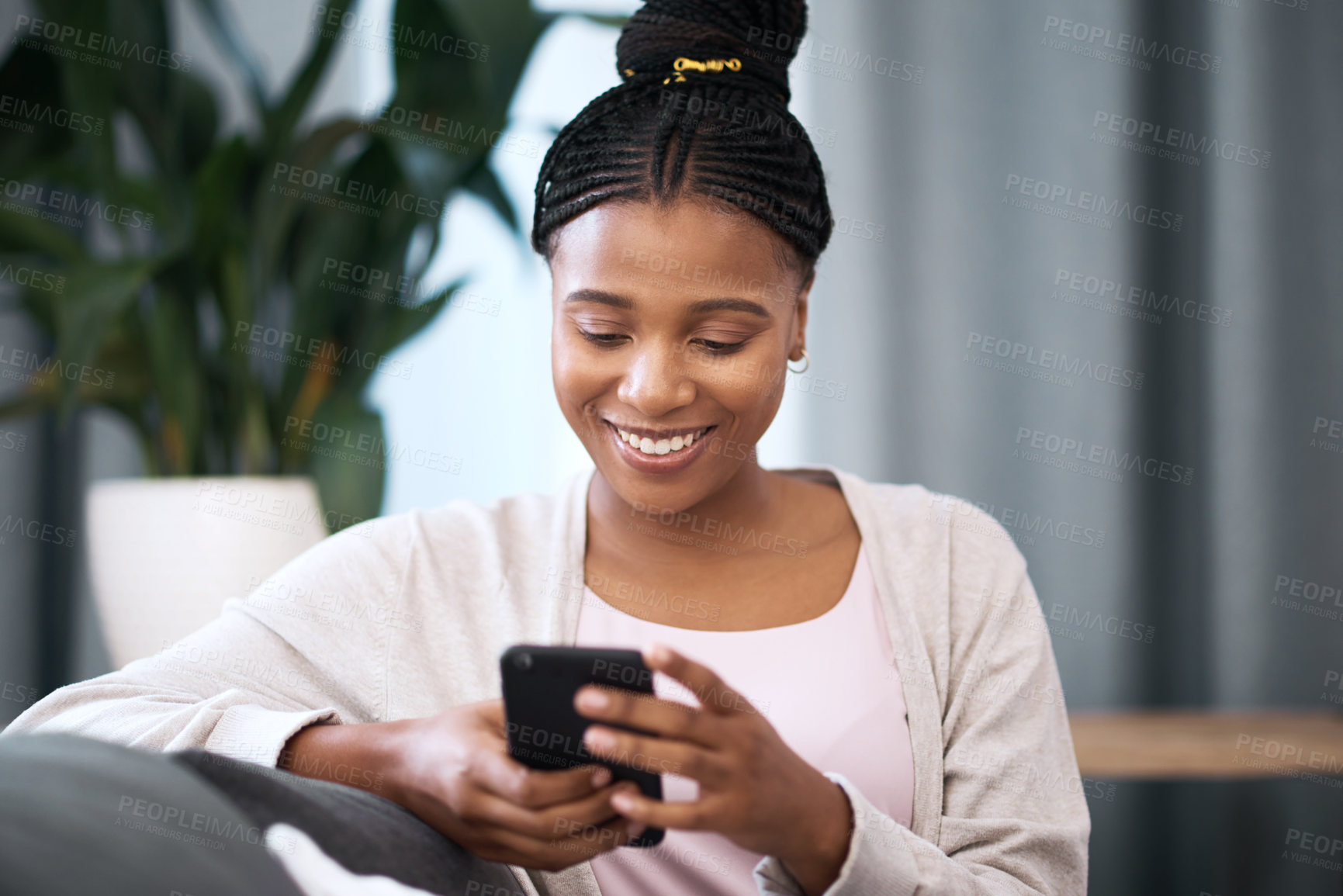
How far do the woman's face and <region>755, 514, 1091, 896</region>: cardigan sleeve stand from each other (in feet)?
1.01

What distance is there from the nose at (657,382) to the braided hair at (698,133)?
0.48ft

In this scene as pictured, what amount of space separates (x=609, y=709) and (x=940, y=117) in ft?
5.97

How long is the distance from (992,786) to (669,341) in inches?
20.3

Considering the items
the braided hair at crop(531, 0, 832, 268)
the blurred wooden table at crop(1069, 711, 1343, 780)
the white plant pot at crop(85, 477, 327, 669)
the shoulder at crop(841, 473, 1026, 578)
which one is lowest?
the blurred wooden table at crop(1069, 711, 1343, 780)

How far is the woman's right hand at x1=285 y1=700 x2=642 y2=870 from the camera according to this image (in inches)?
28.2

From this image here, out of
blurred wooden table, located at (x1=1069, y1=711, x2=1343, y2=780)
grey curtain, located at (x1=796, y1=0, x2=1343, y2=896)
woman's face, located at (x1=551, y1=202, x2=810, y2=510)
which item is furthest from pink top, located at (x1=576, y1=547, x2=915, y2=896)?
grey curtain, located at (x1=796, y1=0, x2=1343, y2=896)

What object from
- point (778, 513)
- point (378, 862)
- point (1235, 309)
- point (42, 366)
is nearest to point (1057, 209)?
point (1235, 309)

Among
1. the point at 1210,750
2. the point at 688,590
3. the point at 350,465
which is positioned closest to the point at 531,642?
the point at 688,590

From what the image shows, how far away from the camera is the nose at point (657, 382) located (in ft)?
3.09

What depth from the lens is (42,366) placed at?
2025mm

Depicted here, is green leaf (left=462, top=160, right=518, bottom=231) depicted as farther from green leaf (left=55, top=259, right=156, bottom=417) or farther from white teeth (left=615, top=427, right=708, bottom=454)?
white teeth (left=615, top=427, right=708, bottom=454)

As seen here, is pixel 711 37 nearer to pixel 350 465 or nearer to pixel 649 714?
pixel 649 714

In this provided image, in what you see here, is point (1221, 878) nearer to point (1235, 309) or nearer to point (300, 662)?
point (1235, 309)

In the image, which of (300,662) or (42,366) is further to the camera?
(42,366)
